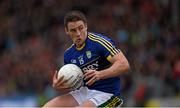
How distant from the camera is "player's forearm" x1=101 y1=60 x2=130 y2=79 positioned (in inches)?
324

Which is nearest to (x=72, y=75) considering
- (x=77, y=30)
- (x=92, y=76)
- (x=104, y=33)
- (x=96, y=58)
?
(x=92, y=76)

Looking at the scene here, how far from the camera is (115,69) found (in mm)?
8297

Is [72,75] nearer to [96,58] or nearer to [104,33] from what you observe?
[96,58]

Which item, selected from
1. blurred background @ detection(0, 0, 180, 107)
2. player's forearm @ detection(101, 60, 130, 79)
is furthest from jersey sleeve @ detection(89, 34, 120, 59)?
blurred background @ detection(0, 0, 180, 107)

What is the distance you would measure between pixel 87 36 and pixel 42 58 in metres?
9.39

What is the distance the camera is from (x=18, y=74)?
59.4ft

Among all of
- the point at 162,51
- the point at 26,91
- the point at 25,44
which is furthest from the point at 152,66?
the point at 25,44

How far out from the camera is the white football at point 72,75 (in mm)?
8367

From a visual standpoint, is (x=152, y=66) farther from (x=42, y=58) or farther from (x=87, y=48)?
(x=87, y=48)

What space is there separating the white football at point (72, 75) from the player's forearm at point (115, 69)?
387 millimetres

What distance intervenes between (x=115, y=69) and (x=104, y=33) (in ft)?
29.4

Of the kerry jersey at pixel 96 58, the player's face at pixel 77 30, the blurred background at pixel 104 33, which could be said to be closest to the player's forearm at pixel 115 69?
the kerry jersey at pixel 96 58

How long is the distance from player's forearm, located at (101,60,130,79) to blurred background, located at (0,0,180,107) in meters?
6.17

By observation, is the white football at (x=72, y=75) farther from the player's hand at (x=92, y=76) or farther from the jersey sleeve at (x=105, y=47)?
the jersey sleeve at (x=105, y=47)
